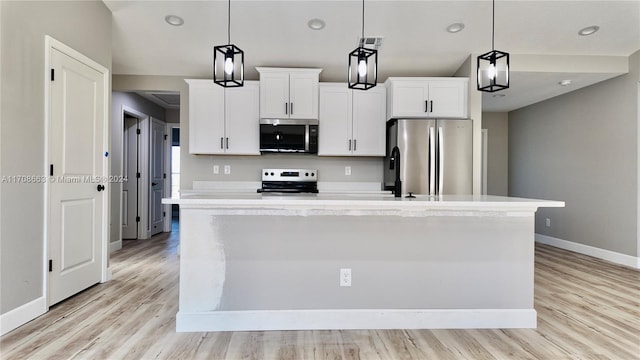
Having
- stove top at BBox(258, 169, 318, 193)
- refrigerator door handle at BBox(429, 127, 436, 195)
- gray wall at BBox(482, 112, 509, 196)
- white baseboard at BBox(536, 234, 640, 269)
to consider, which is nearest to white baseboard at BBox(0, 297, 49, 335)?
stove top at BBox(258, 169, 318, 193)

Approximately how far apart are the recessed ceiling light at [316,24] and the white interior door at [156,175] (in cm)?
365

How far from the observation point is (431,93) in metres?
3.80

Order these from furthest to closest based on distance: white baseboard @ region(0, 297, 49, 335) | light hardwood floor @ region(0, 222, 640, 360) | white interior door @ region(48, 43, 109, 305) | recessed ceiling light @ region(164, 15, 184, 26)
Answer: recessed ceiling light @ region(164, 15, 184, 26), white interior door @ region(48, 43, 109, 305), white baseboard @ region(0, 297, 49, 335), light hardwood floor @ region(0, 222, 640, 360)

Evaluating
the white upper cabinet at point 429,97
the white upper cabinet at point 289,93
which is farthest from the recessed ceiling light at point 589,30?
the white upper cabinet at point 289,93

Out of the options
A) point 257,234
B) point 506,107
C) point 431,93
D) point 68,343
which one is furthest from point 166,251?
point 506,107

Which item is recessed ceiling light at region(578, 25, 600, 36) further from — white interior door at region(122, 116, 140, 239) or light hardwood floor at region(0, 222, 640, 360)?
white interior door at region(122, 116, 140, 239)

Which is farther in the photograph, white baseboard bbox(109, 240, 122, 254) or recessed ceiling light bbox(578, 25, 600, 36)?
white baseboard bbox(109, 240, 122, 254)

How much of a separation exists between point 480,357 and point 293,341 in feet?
3.51

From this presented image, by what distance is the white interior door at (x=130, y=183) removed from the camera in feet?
17.1

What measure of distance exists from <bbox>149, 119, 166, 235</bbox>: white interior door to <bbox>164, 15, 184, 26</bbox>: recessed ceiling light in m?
2.77

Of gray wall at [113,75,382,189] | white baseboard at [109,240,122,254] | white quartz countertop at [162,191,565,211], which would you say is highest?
gray wall at [113,75,382,189]

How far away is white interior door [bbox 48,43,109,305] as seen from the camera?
2412 millimetres

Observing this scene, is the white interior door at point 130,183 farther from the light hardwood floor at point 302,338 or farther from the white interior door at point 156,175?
the light hardwood floor at point 302,338

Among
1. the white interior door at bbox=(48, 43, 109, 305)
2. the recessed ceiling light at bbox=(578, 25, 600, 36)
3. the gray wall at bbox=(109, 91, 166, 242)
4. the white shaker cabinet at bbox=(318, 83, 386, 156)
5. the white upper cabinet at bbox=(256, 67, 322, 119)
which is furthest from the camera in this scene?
the gray wall at bbox=(109, 91, 166, 242)
